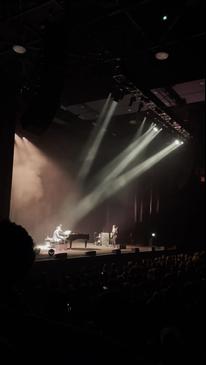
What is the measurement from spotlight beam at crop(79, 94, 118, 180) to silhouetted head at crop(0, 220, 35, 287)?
12.3m

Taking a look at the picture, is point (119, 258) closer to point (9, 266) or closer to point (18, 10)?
point (18, 10)

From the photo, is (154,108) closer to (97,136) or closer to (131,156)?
(97,136)

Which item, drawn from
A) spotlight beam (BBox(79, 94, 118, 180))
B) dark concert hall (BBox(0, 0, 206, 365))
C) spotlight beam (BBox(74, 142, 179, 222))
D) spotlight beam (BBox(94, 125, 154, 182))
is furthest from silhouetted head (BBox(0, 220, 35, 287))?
spotlight beam (BBox(74, 142, 179, 222))

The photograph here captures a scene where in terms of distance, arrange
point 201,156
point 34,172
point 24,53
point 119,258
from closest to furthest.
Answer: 1. point 24,53
2. point 119,258
3. point 34,172
4. point 201,156

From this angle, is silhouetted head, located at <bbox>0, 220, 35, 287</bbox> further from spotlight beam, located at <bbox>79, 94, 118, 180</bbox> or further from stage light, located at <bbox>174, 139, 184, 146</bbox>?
stage light, located at <bbox>174, 139, 184, 146</bbox>

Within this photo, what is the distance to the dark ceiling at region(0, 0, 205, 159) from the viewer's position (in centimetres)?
674

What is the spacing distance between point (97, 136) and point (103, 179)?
302cm

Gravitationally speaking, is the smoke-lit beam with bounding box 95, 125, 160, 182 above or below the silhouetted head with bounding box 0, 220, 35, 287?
above

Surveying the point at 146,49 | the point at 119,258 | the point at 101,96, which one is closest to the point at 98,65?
the point at 146,49

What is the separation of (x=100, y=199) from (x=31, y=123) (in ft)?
45.2

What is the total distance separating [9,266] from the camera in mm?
1554

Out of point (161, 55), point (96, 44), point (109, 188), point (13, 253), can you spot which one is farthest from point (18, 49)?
point (109, 188)

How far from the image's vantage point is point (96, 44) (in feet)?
28.0

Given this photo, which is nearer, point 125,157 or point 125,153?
point 125,153
